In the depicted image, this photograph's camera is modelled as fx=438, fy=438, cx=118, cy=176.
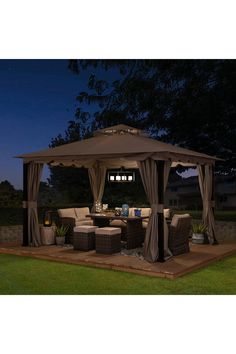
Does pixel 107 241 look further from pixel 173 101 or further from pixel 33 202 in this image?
pixel 173 101

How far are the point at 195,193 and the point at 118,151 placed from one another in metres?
12.2

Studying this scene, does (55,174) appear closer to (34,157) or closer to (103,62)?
(103,62)

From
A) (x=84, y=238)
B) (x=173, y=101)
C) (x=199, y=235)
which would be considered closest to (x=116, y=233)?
(x=84, y=238)

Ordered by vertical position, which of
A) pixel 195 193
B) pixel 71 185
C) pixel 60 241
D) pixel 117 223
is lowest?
pixel 60 241

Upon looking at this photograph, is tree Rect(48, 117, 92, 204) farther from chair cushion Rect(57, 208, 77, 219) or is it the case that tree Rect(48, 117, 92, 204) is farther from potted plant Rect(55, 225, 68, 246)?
potted plant Rect(55, 225, 68, 246)

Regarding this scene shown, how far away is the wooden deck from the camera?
699 cm

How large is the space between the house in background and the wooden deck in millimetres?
7811

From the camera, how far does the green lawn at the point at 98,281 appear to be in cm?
607

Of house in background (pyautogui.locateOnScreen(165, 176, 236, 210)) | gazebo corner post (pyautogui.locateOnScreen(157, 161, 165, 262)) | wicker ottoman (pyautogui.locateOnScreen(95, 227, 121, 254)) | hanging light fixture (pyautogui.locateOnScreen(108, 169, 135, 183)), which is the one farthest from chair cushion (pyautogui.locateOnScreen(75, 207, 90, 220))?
house in background (pyautogui.locateOnScreen(165, 176, 236, 210))

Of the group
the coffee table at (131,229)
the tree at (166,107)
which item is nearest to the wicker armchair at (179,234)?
the coffee table at (131,229)

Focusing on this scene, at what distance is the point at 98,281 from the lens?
6.49m

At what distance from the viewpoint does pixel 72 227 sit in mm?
9352
